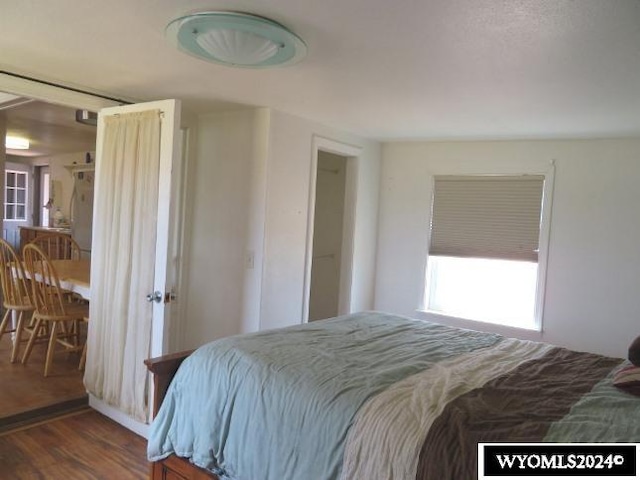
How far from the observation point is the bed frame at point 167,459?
6.46 feet

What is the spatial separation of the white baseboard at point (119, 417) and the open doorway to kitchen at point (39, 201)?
0.13 meters

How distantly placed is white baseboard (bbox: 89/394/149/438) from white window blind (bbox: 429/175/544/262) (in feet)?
9.71

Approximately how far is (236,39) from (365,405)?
1547 mm

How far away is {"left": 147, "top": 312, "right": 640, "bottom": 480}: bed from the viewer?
4.74 feet

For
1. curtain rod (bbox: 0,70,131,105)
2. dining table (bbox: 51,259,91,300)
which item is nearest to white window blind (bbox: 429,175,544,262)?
curtain rod (bbox: 0,70,131,105)

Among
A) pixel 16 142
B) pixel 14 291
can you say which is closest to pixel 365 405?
pixel 14 291

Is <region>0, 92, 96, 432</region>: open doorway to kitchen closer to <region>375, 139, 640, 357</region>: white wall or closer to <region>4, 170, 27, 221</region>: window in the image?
<region>4, 170, 27, 221</region>: window

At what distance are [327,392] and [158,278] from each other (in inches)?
62.2

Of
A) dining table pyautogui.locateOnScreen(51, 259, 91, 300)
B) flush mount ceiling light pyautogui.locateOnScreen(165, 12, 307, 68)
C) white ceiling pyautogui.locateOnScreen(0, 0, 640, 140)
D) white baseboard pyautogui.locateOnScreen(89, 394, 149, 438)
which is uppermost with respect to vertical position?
white ceiling pyautogui.locateOnScreen(0, 0, 640, 140)

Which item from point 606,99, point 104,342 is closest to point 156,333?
point 104,342

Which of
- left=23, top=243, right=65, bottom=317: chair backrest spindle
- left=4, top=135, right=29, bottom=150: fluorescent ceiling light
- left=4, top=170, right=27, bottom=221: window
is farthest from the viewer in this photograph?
left=4, top=170, right=27, bottom=221: window

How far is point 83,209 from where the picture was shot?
270 inches

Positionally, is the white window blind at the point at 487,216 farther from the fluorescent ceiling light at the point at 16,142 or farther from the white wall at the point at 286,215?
the fluorescent ceiling light at the point at 16,142

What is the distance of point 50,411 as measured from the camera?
3170 millimetres
